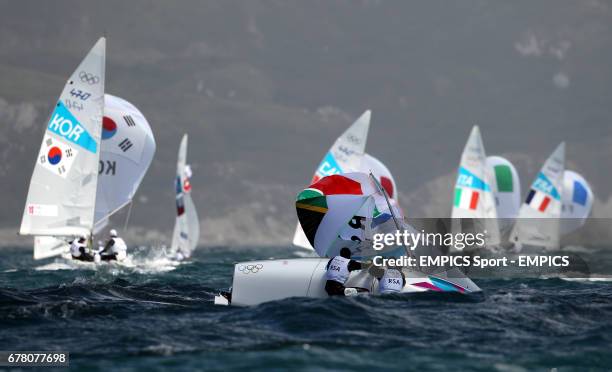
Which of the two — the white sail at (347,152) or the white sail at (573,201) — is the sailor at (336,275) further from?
the white sail at (573,201)

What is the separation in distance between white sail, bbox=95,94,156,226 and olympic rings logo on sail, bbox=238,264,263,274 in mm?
22220

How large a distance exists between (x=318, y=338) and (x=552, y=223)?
51411mm

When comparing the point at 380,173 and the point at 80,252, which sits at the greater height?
the point at 380,173

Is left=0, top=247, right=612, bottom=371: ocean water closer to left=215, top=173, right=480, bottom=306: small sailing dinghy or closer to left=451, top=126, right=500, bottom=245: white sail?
left=215, top=173, right=480, bottom=306: small sailing dinghy

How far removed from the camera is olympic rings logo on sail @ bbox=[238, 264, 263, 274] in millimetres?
17906

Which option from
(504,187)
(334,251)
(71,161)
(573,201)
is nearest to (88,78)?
(71,161)

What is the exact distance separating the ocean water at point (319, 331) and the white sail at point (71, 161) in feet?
56.7

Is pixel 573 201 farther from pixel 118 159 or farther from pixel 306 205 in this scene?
pixel 306 205

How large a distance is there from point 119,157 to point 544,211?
115ft

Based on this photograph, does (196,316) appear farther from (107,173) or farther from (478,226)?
(478,226)

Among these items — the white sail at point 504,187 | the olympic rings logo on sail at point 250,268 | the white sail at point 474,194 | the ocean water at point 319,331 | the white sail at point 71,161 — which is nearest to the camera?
the ocean water at point 319,331

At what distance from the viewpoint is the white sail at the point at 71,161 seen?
36.2 m

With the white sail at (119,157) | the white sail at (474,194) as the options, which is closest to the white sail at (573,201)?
the white sail at (474,194)

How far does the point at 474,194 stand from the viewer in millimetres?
53500
